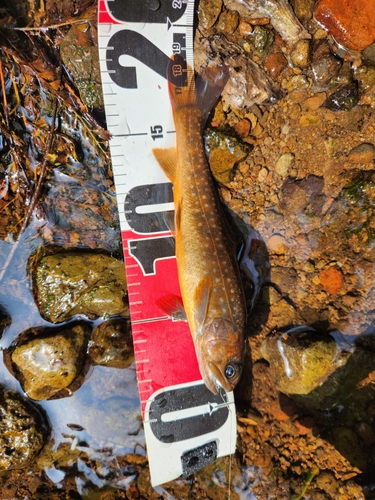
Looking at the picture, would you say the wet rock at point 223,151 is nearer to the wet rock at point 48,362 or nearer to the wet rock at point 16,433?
the wet rock at point 48,362

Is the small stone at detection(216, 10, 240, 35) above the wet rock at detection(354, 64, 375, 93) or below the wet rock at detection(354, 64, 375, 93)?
above

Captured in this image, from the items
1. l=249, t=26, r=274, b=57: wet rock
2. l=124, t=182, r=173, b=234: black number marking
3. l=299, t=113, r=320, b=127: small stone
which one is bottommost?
l=124, t=182, r=173, b=234: black number marking

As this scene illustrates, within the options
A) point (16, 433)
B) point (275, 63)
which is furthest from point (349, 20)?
point (16, 433)

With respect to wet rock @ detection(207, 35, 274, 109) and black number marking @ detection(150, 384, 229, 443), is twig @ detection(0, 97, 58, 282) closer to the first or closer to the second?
wet rock @ detection(207, 35, 274, 109)

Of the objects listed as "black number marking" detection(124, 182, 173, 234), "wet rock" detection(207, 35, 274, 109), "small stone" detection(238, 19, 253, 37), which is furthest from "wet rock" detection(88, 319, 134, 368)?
"small stone" detection(238, 19, 253, 37)

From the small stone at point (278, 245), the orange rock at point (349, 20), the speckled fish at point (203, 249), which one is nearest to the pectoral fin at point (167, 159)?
the speckled fish at point (203, 249)

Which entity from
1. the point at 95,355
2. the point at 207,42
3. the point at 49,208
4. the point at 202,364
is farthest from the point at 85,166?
the point at 202,364

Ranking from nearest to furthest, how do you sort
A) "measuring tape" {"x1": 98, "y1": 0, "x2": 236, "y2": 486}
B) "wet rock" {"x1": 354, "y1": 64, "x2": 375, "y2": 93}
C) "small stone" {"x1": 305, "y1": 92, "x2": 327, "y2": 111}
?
"measuring tape" {"x1": 98, "y1": 0, "x2": 236, "y2": 486}, "wet rock" {"x1": 354, "y1": 64, "x2": 375, "y2": 93}, "small stone" {"x1": 305, "y1": 92, "x2": 327, "y2": 111}
